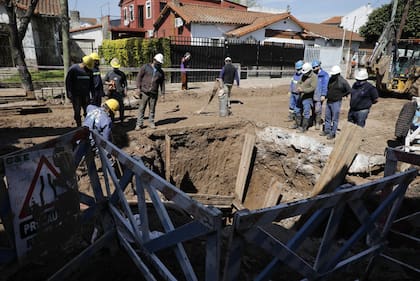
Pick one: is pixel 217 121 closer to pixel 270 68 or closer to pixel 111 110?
pixel 111 110

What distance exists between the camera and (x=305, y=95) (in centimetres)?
767

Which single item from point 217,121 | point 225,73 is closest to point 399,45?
point 225,73

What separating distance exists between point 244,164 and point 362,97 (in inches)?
133

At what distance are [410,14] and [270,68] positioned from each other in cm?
1850

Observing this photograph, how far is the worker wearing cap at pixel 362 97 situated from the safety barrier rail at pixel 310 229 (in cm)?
407

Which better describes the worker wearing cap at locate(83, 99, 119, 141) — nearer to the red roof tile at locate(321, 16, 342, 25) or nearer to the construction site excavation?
the construction site excavation

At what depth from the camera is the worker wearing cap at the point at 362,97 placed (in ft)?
21.5

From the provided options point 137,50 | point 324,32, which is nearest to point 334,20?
point 324,32

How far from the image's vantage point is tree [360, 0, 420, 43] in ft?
93.3

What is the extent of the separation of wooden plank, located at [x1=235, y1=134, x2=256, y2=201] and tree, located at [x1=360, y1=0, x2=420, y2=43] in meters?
26.9

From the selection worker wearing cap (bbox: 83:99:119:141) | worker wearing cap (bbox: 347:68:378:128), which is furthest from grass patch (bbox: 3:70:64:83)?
worker wearing cap (bbox: 347:68:378:128)

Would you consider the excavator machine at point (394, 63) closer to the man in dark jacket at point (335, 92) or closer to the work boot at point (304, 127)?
the work boot at point (304, 127)

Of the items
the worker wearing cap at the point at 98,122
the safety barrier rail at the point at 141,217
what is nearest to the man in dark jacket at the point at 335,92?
the safety barrier rail at the point at 141,217

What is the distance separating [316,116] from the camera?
327 inches
